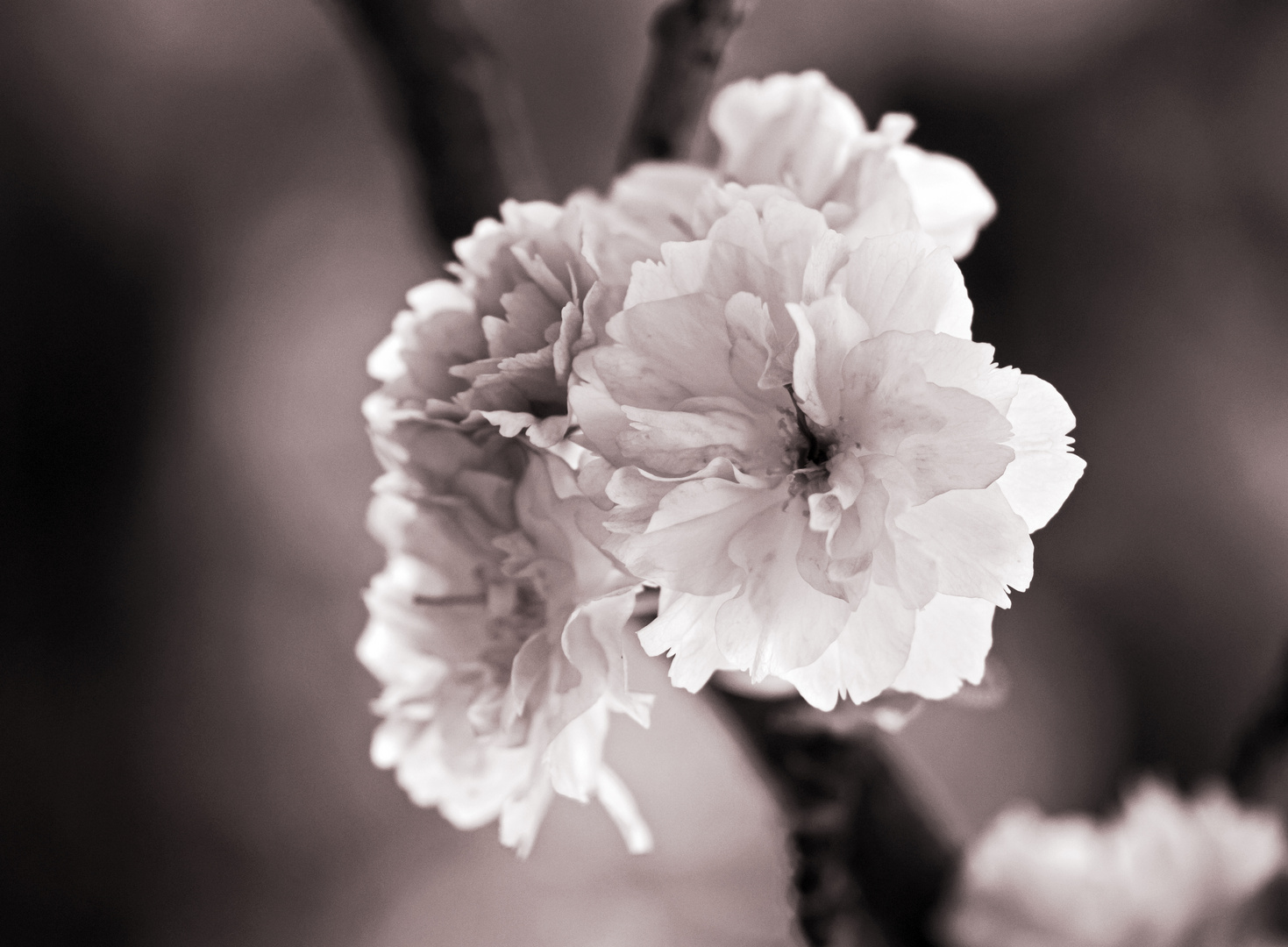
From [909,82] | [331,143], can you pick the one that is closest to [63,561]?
[331,143]

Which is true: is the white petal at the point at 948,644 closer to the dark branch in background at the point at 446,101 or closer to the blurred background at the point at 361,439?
the dark branch in background at the point at 446,101

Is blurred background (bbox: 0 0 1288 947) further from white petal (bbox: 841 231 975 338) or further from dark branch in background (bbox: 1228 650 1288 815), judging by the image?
white petal (bbox: 841 231 975 338)

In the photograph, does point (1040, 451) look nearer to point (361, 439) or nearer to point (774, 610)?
point (774, 610)

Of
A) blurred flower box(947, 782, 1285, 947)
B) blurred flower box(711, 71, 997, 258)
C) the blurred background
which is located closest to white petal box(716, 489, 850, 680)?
blurred flower box(711, 71, 997, 258)

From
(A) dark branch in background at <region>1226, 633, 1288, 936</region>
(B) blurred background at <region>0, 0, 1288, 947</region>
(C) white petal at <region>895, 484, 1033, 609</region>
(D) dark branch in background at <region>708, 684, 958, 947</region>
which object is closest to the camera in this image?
(C) white petal at <region>895, 484, 1033, 609</region>

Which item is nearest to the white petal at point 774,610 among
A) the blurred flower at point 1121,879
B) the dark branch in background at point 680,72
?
the dark branch in background at point 680,72

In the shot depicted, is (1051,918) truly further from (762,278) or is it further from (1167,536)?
(1167,536)
